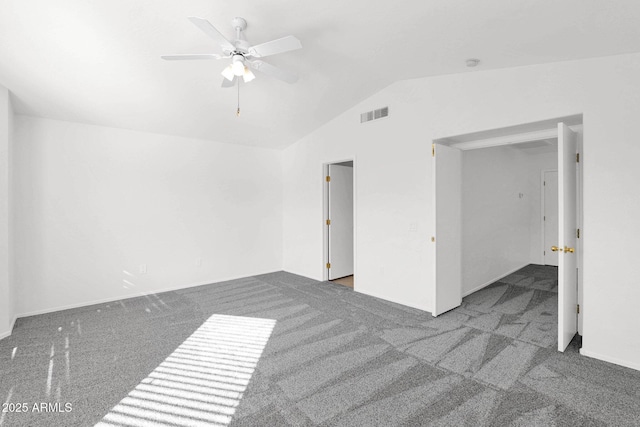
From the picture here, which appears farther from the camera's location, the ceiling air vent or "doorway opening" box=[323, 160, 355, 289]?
"doorway opening" box=[323, 160, 355, 289]

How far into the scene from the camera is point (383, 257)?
4.44 metres

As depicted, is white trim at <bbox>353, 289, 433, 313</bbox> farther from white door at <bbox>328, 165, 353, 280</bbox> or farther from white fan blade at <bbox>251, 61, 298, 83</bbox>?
white fan blade at <bbox>251, 61, 298, 83</bbox>

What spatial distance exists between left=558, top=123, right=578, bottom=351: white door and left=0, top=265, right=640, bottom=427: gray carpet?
0.90ft

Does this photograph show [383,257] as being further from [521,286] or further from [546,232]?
[546,232]

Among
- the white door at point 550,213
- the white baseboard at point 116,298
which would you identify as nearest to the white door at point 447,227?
the white baseboard at point 116,298

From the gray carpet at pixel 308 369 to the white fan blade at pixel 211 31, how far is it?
2616 mm

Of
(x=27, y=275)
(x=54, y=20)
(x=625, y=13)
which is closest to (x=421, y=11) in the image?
(x=625, y=13)

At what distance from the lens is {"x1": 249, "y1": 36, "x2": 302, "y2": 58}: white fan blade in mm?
2313

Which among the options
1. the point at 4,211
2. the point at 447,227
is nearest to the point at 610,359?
the point at 447,227

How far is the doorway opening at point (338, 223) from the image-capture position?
217 inches

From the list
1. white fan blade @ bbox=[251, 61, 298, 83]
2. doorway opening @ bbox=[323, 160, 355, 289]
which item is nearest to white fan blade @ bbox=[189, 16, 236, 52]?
white fan blade @ bbox=[251, 61, 298, 83]

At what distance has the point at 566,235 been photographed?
2.80 m

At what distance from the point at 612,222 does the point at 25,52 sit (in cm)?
544

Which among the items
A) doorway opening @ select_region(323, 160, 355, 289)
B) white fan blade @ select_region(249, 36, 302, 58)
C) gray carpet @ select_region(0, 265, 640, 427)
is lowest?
gray carpet @ select_region(0, 265, 640, 427)
